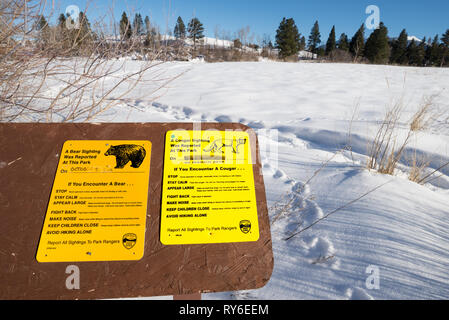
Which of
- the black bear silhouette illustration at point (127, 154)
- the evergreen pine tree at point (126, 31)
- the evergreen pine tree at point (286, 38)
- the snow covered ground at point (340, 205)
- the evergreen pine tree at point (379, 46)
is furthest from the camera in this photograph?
the evergreen pine tree at point (286, 38)

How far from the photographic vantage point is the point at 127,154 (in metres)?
0.89

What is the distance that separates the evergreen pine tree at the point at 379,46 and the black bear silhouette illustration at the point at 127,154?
117ft

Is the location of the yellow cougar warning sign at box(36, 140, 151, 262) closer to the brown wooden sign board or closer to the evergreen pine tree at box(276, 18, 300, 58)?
the brown wooden sign board

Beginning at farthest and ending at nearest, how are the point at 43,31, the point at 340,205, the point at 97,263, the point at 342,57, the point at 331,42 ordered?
the point at 331,42
the point at 342,57
the point at 43,31
the point at 340,205
the point at 97,263

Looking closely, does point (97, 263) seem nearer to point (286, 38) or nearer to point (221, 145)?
point (221, 145)

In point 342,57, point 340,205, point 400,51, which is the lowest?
point 340,205

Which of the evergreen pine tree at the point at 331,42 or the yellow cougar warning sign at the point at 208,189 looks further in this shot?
the evergreen pine tree at the point at 331,42

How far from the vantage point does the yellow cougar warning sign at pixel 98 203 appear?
0.75 m

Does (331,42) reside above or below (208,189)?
above

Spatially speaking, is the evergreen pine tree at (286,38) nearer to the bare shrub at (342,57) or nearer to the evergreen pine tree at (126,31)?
the bare shrub at (342,57)

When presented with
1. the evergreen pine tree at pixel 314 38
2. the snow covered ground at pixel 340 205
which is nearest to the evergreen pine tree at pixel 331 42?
the evergreen pine tree at pixel 314 38

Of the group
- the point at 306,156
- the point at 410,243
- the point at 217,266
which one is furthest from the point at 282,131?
the point at 217,266

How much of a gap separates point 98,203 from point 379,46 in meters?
37.7

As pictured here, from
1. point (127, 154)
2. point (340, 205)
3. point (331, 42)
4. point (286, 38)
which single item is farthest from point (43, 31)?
point (331, 42)
